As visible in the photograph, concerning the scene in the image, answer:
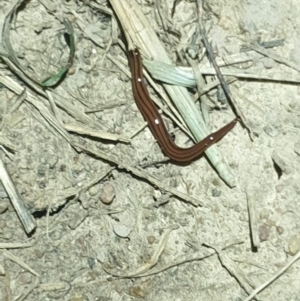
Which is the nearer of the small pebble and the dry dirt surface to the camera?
the dry dirt surface

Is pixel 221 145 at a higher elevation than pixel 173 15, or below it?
below

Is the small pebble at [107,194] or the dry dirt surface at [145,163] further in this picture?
the small pebble at [107,194]

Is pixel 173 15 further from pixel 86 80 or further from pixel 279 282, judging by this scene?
pixel 279 282

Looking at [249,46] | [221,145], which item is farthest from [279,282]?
[249,46]

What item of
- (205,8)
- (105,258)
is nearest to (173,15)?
(205,8)

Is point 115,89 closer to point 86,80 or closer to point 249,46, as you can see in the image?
point 86,80

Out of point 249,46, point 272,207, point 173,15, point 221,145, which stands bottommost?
point 272,207
